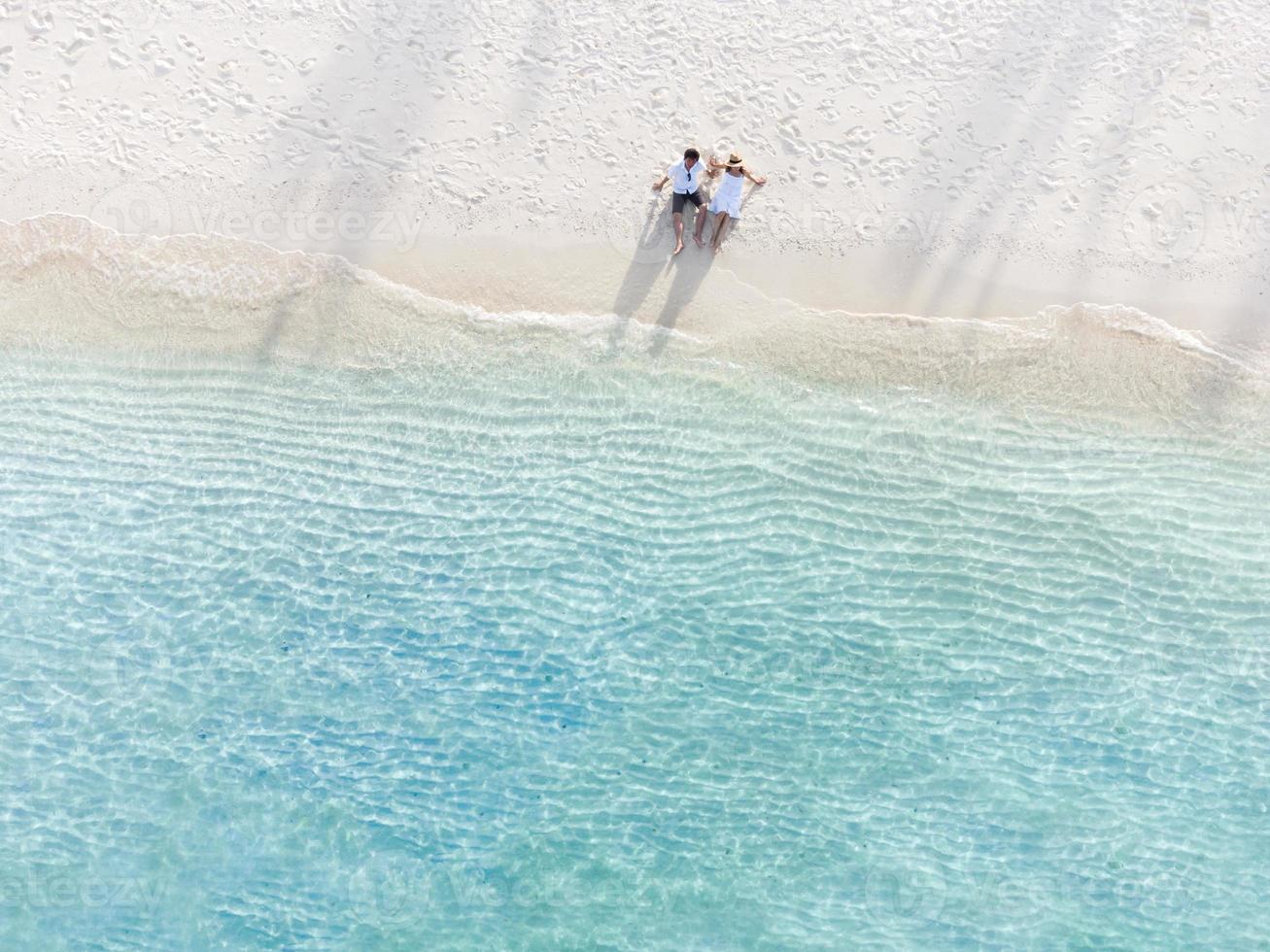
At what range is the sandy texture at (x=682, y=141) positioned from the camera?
5.03 meters

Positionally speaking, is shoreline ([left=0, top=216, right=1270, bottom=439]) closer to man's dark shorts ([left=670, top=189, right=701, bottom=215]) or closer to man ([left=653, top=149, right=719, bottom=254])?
man ([left=653, top=149, right=719, bottom=254])

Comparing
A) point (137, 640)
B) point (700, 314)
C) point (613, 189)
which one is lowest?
point (137, 640)

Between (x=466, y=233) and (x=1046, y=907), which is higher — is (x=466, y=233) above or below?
above

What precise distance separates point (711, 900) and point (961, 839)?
1.52m

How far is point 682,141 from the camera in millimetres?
5074

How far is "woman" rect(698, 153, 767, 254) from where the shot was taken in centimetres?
487

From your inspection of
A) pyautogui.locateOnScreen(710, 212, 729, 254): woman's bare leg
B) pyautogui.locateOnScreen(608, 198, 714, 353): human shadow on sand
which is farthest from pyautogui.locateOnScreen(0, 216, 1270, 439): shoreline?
pyautogui.locateOnScreen(710, 212, 729, 254): woman's bare leg

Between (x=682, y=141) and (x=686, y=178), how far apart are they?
368mm

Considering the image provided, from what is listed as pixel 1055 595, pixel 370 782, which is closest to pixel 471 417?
pixel 370 782

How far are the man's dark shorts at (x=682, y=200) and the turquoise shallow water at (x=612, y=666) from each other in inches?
36.8

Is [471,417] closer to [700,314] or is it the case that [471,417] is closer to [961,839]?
[700,314]

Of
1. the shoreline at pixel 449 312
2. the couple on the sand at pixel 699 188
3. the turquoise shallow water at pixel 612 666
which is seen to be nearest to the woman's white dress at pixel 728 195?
→ the couple on the sand at pixel 699 188

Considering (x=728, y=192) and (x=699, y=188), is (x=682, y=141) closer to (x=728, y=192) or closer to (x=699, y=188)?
(x=699, y=188)

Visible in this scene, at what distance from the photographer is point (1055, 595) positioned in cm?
502
